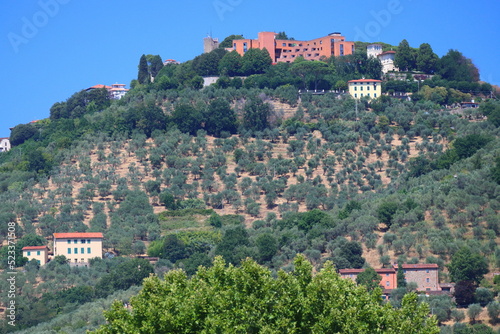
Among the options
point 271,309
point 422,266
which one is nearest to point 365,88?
point 422,266

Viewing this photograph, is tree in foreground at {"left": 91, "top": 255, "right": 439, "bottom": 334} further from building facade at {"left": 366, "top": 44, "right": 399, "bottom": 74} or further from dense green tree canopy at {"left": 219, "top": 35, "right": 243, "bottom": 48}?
dense green tree canopy at {"left": 219, "top": 35, "right": 243, "bottom": 48}

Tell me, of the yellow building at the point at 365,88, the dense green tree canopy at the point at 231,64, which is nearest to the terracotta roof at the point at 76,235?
the yellow building at the point at 365,88

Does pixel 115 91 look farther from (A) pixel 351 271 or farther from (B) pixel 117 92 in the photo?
(A) pixel 351 271

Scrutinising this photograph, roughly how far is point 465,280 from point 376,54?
192ft

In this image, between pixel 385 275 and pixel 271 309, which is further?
pixel 385 275

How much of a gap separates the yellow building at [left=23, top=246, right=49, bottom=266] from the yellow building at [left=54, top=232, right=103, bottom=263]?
4.15 ft

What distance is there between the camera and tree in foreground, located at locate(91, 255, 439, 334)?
26641 millimetres

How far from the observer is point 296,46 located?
370 ft

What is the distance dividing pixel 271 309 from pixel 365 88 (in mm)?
73095

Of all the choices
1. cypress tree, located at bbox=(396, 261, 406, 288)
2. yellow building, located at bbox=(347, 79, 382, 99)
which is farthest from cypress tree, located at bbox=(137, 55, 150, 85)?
cypress tree, located at bbox=(396, 261, 406, 288)

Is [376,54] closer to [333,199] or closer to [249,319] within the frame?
[333,199]

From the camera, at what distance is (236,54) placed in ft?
349

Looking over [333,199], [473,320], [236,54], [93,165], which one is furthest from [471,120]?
[473,320]

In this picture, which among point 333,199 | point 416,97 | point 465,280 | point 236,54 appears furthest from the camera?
point 236,54
